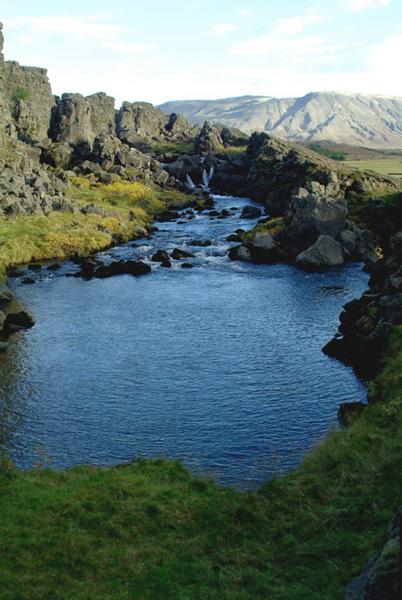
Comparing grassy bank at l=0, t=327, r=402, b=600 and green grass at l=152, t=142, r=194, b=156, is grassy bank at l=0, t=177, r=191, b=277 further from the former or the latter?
green grass at l=152, t=142, r=194, b=156

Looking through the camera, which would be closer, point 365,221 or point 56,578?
point 56,578

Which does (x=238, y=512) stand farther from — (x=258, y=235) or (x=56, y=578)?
(x=258, y=235)

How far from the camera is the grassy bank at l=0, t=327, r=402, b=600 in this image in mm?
13289

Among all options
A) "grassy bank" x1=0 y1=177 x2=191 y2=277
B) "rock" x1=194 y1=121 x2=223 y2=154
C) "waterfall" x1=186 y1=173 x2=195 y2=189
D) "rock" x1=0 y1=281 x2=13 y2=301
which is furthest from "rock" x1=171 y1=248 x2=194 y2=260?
"rock" x1=194 y1=121 x2=223 y2=154

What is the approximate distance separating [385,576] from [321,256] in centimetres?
5539

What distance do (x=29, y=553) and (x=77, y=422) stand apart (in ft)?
43.4

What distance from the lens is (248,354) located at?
121ft

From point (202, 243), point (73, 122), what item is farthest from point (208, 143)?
point (202, 243)

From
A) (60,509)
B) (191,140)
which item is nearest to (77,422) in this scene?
(60,509)

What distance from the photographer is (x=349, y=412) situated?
27.1 metres

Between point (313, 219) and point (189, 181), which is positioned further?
point (189, 181)

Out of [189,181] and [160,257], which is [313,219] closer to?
→ [160,257]

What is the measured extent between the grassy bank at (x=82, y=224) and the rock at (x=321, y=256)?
1178 inches

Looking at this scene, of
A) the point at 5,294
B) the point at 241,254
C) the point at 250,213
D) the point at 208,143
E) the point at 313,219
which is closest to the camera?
the point at 5,294
